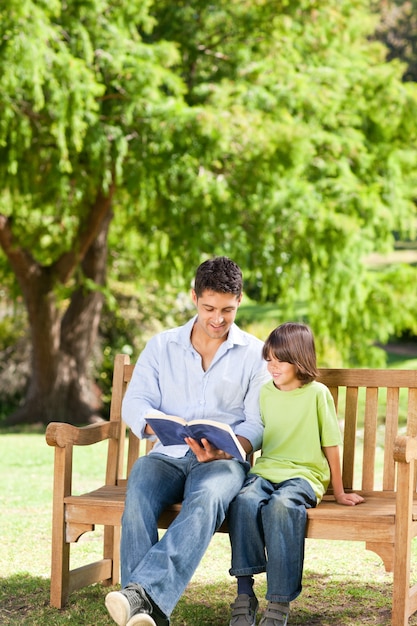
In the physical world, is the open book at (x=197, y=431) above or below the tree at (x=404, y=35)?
below

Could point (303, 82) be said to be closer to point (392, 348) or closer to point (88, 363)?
point (88, 363)

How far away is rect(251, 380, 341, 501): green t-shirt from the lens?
4078 millimetres

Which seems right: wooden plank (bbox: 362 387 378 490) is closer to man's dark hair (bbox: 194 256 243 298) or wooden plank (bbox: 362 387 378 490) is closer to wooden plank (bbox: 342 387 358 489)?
wooden plank (bbox: 342 387 358 489)

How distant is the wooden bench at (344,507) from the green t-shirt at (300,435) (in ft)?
0.58

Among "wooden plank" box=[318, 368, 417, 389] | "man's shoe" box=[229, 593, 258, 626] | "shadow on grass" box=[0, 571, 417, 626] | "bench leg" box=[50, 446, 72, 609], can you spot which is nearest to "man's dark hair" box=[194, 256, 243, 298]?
"wooden plank" box=[318, 368, 417, 389]

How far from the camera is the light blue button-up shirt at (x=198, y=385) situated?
426 centimetres

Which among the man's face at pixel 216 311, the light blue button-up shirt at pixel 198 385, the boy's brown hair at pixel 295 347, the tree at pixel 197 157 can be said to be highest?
the tree at pixel 197 157

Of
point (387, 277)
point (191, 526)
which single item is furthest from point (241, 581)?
point (387, 277)

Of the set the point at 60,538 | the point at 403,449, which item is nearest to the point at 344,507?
the point at 403,449

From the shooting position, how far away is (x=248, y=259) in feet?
37.7

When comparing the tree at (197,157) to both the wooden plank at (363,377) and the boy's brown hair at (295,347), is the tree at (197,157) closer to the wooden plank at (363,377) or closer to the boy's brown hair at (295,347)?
the wooden plank at (363,377)

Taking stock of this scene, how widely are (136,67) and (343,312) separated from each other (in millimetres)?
3901

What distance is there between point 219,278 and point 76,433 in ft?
3.16

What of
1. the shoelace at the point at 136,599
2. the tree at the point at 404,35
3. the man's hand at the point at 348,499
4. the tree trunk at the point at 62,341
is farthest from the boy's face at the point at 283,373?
the tree at the point at 404,35
